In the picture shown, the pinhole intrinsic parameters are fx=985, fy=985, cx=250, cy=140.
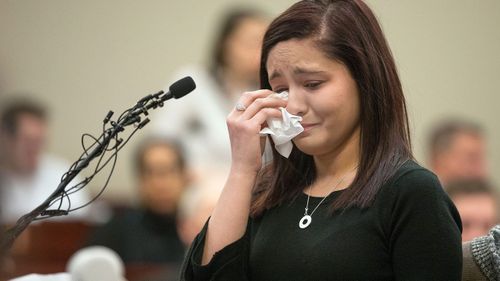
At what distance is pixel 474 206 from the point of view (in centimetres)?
314

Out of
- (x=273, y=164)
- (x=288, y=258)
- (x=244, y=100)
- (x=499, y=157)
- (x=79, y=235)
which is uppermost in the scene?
(x=244, y=100)

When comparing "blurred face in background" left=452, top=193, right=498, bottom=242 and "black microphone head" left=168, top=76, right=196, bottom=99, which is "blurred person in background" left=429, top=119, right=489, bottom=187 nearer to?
"blurred face in background" left=452, top=193, right=498, bottom=242

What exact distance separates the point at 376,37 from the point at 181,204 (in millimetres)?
2450

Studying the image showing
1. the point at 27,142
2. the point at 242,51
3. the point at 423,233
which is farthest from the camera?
the point at 27,142

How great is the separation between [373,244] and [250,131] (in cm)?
31

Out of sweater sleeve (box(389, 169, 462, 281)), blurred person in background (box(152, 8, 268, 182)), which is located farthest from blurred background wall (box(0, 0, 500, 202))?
sweater sleeve (box(389, 169, 462, 281))

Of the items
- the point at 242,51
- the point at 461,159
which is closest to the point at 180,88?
the point at 242,51

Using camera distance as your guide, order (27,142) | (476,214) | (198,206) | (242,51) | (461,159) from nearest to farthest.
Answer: (476,214) → (198,206) → (242,51) → (461,159) → (27,142)

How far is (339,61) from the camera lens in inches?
67.1

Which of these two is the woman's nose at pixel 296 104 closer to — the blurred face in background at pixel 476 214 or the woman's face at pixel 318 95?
the woman's face at pixel 318 95

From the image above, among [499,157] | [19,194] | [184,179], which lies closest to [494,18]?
[499,157]

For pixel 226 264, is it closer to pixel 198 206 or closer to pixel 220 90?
pixel 198 206

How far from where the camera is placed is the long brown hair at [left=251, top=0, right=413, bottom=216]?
1.69m

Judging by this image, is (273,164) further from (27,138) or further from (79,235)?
(27,138)
